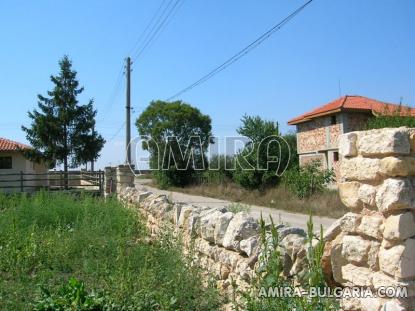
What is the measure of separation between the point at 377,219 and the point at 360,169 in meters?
0.33

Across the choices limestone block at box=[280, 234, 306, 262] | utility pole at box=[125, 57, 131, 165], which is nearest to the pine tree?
utility pole at box=[125, 57, 131, 165]

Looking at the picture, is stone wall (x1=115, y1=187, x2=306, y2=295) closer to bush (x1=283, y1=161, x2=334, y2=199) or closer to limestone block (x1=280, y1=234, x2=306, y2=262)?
limestone block (x1=280, y1=234, x2=306, y2=262)

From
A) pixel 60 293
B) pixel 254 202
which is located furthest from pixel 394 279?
pixel 254 202

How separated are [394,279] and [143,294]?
2668 millimetres

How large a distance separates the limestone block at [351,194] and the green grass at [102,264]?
79.2 inches

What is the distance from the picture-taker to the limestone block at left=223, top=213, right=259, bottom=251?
14.4 ft

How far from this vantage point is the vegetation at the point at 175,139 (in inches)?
1383

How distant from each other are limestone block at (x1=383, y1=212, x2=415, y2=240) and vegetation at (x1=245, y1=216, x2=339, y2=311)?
384mm

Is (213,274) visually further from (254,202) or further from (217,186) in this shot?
(217,186)

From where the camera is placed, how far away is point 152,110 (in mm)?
50125

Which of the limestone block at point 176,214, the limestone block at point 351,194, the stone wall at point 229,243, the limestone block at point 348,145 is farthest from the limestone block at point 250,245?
the limestone block at point 176,214

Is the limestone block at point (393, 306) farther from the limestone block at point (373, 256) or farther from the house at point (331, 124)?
the house at point (331, 124)

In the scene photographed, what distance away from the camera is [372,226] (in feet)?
8.45

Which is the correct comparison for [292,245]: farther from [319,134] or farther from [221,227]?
[319,134]
